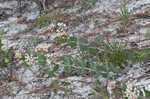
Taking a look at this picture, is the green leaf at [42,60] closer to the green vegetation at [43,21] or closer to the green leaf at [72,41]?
the green leaf at [72,41]

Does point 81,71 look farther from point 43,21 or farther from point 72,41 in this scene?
point 43,21

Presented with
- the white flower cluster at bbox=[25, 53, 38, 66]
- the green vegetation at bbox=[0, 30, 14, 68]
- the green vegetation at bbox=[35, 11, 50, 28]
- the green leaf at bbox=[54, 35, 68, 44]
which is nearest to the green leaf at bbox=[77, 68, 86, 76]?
the white flower cluster at bbox=[25, 53, 38, 66]

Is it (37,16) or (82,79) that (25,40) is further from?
(82,79)

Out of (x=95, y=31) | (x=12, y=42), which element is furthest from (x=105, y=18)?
(x=12, y=42)

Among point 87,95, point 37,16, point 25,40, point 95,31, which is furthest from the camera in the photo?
point 37,16

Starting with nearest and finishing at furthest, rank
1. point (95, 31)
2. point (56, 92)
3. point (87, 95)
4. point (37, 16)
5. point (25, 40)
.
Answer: point (87, 95) → point (56, 92) → point (95, 31) → point (25, 40) → point (37, 16)

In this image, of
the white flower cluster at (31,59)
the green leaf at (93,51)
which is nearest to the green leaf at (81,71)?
the green leaf at (93,51)

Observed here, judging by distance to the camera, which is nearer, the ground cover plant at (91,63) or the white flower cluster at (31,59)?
the ground cover plant at (91,63)

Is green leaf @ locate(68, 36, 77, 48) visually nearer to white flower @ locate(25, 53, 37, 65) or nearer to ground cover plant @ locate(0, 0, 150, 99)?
ground cover plant @ locate(0, 0, 150, 99)

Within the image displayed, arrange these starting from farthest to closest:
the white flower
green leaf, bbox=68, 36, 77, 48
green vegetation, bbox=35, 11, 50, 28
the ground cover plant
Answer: green vegetation, bbox=35, 11, 50, 28
green leaf, bbox=68, 36, 77, 48
the white flower
the ground cover plant

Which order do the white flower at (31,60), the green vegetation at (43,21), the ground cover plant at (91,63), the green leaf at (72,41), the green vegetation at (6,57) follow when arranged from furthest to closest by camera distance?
the green vegetation at (43,21)
the green vegetation at (6,57)
the green leaf at (72,41)
the white flower at (31,60)
the ground cover plant at (91,63)

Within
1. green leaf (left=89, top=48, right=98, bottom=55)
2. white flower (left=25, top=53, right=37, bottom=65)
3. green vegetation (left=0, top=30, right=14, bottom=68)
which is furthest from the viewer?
green vegetation (left=0, top=30, right=14, bottom=68)
